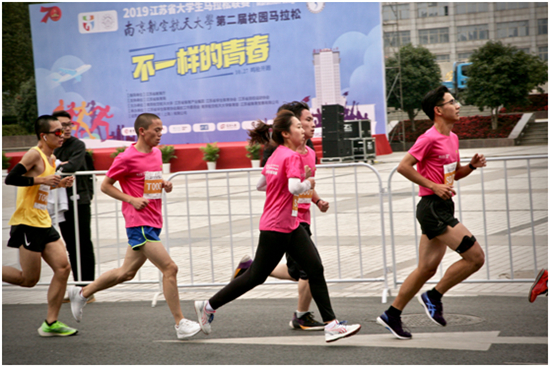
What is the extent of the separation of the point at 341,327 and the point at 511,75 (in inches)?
1458

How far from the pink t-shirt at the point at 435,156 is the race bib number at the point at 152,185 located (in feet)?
6.15

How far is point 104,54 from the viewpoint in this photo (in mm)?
28703

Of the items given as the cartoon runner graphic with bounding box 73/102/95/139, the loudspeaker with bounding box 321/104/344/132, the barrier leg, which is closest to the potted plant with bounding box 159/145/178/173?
the cartoon runner graphic with bounding box 73/102/95/139

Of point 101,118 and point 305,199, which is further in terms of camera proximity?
point 101,118

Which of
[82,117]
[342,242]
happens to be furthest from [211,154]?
[342,242]

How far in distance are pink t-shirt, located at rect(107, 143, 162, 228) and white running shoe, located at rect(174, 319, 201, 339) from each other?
75 centimetres

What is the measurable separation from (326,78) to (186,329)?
2333 centimetres

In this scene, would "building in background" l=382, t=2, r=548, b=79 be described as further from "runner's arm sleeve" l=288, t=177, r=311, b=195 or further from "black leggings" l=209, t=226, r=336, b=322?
"runner's arm sleeve" l=288, t=177, r=311, b=195

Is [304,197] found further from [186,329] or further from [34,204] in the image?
[34,204]

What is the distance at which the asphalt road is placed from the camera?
13.2 feet

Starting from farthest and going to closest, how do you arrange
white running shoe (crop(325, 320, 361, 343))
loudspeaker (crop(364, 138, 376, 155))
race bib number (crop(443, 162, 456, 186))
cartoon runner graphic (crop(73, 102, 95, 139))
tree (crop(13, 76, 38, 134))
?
tree (crop(13, 76, 38, 134))
cartoon runner graphic (crop(73, 102, 95, 139))
loudspeaker (crop(364, 138, 376, 155))
race bib number (crop(443, 162, 456, 186))
white running shoe (crop(325, 320, 361, 343))

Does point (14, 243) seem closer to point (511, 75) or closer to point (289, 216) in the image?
point (289, 216)

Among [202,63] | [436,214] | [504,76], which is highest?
[202,63]

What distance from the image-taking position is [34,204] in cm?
482
